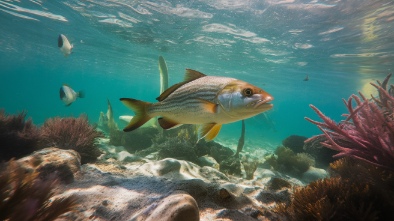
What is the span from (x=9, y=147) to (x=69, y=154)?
219 centimetres

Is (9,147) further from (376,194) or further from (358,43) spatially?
A: (358,43)

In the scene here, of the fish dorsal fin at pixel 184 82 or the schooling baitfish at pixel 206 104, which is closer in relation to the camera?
the schooling baitfish at pixel 206 104

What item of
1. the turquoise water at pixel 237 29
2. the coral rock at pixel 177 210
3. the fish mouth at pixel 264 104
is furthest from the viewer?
the turquoise water at pixel 237 29

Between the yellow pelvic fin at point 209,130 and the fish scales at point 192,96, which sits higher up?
the fish scales at point 192,96

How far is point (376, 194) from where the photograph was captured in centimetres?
256

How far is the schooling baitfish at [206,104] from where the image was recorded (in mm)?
2383

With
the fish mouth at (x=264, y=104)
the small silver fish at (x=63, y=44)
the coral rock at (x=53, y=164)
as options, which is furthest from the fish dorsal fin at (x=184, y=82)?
the small silver fish at (x=63, y=44)

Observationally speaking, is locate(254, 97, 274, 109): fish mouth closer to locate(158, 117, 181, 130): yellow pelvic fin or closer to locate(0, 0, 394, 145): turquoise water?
locate(158, 117, 181, 130): yellow pelvic fin

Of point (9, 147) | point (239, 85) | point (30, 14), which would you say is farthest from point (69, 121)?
point (30, 14)

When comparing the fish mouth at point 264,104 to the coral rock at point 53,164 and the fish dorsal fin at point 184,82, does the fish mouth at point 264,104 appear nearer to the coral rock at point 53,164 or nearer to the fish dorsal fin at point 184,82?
the fish dorsal fin at point 184,82

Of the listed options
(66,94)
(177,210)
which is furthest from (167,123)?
(66,94)

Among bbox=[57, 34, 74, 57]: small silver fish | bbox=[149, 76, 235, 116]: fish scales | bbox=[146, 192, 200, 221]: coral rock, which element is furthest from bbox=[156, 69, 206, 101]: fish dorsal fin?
bbox=[57, 34, 74, 57]: small silver fish

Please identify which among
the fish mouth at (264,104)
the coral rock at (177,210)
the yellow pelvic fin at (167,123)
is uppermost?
the fish mouth at (264,104)

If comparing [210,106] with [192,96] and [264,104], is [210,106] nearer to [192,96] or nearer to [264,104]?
[192,96]
